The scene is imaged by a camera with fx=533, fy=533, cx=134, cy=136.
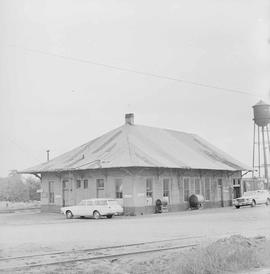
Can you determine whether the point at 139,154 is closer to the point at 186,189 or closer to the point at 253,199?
the point at 186,189

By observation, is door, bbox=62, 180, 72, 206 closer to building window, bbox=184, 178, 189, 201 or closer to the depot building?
the depot building

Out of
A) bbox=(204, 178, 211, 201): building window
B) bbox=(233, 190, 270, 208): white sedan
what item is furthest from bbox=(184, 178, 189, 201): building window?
bbox=(233, 190, 270, 208): white sedan

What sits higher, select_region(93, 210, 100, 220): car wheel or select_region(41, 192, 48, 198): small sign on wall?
select_region(41, 192, 48, 198): small sign on wall

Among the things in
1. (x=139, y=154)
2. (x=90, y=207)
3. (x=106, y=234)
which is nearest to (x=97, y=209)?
(x=90, y=207)

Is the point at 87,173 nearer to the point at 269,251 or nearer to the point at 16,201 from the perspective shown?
the point at 269,251

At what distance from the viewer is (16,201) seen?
70.2m

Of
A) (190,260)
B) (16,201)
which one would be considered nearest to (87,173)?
(190,260)

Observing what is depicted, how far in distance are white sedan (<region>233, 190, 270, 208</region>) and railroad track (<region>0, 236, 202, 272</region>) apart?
2466 centimetres

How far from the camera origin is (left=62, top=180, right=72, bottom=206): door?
A: 36.8 m

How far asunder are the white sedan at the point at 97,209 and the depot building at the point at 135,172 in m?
2.40

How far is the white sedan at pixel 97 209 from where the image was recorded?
3080 cm

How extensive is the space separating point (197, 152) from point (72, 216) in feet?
48.9

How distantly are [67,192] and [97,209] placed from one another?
22.3 ft

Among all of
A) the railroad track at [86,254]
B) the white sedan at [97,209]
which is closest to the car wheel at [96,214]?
the white sedan at [97,209]
